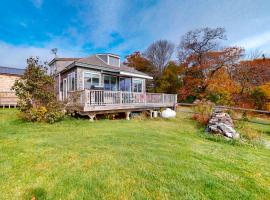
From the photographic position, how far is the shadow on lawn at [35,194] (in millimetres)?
A: 2518

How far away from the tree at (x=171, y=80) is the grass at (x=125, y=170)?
2223 centimetres

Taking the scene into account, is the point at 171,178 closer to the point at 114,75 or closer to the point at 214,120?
the point at 214,120

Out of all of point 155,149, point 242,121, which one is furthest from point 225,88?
point 155,149

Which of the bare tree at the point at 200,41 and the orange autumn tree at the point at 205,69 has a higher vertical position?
the bare tree at the point at 200,41

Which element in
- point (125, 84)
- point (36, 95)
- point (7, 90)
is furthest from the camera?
point (7, 90)

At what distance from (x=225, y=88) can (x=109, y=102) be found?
16.9m

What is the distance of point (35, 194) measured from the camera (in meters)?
2.59

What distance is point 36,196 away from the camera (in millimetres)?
2541

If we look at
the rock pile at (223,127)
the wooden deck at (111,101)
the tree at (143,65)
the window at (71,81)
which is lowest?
the rock pile at (223,127)

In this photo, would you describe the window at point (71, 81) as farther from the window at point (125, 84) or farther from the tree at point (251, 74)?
the tree at point (251, 74)

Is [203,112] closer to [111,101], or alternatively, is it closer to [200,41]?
[111,101]

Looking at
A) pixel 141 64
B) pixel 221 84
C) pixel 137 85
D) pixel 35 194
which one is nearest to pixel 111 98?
pixel 137 85

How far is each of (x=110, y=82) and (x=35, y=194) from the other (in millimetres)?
12134

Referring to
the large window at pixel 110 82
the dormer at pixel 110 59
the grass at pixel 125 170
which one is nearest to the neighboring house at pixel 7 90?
the dormer at pixel 110 59
